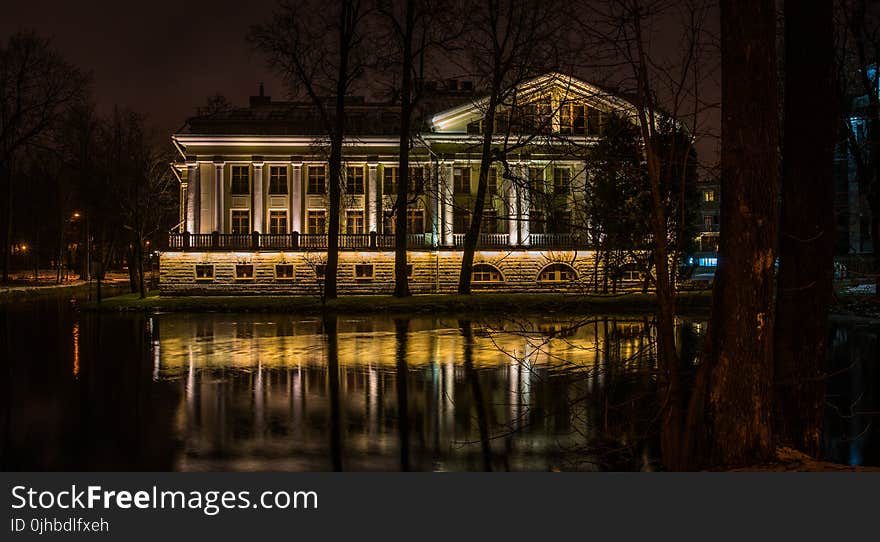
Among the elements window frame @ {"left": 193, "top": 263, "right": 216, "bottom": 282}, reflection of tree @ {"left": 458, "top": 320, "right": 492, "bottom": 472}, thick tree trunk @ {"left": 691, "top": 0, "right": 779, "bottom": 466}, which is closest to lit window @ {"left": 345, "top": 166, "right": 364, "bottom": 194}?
window frame @ {"left": 193, "top": 263, "right": 216, "bottom": 282}

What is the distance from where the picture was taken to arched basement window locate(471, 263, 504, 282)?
44156 millimetres

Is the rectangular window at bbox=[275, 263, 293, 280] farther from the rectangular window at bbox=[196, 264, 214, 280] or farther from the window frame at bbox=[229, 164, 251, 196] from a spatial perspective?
the window frame at bbox=[229, 164, 251, 196]

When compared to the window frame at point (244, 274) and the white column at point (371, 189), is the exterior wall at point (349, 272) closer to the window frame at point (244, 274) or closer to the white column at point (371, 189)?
the window frame at point (244, 274)

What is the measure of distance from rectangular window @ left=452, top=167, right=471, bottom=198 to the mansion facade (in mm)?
62

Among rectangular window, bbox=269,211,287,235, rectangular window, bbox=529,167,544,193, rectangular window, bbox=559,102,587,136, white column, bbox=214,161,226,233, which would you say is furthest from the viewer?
rectangular window, bbox=269,211,287,235

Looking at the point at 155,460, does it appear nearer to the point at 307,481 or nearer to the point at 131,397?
the point at 307,481

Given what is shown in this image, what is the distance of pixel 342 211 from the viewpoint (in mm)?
47344

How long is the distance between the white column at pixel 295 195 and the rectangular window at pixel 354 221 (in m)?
2.95

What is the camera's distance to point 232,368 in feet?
53.3

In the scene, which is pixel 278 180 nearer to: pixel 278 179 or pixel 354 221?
pixel 278 179

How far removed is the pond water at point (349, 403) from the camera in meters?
8.66

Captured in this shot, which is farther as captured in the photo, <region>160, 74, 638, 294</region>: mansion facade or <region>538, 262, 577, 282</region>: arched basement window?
<region>538, 262, 577, 282</region>: arched basement window

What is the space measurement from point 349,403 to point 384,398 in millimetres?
670

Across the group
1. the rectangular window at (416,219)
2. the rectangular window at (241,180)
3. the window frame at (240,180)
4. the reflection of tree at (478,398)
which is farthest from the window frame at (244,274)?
the reflection of tree at (478,398)
